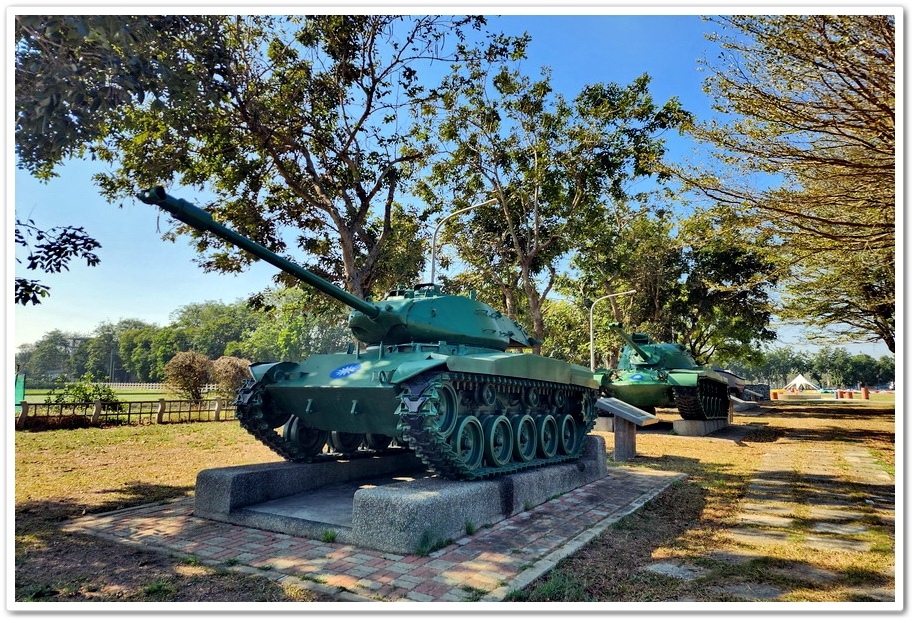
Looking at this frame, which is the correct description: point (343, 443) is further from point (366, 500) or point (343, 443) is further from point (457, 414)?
point (366, 500)

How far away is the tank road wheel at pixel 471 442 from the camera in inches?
309

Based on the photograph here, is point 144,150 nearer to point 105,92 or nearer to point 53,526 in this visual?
point 105,92

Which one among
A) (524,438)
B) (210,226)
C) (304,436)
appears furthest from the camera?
(524,438)

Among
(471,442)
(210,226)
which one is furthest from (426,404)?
(210,226)

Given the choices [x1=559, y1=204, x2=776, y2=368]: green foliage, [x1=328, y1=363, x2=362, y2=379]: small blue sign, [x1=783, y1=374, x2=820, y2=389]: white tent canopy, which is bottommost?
[x1=783, y1=374, x2=820, y2=389]: white tent canopy

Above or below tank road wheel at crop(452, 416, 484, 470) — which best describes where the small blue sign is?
above

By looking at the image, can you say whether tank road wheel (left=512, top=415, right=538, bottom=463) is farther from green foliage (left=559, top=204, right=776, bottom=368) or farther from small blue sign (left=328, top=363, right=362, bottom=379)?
green foliage (left=559, top=204, right=776, bottom=368)

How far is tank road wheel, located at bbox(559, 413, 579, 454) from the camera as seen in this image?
10.5 m

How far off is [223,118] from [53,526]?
7.24m

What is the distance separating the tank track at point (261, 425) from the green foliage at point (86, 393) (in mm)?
13423

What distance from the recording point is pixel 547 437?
10141 millimetres

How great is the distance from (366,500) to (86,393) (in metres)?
18.0

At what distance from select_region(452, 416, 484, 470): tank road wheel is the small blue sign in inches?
60.1

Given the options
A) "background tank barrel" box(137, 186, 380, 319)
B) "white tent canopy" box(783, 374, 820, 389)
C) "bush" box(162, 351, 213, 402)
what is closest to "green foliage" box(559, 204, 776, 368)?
"bush" box(162, 351, 213, 402)
